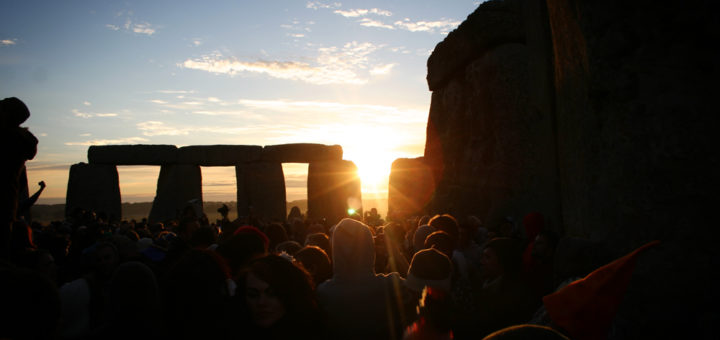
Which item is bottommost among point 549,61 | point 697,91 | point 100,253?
point 100,253

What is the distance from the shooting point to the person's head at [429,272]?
303 cm

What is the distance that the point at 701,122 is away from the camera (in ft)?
7.43

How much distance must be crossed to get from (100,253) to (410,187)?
58.5ft

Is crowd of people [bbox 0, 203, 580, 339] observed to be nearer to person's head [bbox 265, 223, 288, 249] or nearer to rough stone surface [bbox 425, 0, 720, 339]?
rough stone surface [bbox 425, 0, 720, 339]

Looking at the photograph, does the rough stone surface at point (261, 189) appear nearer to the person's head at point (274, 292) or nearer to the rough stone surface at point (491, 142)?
the rough stone surface at point (491, 142)

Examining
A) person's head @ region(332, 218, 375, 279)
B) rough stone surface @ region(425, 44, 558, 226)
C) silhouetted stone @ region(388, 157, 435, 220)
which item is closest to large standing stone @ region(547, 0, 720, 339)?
person's head @ region(332, 218, 375, 279)

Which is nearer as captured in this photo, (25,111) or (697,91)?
(697,91)

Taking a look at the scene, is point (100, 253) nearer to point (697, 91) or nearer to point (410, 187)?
point (697, 91)

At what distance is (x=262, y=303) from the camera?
234cm

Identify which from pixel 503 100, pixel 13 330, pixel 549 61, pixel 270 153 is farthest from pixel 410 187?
pixel 13 330

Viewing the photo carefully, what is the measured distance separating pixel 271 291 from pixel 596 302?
139cm

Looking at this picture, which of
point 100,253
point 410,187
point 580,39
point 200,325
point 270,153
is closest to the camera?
point 200,325

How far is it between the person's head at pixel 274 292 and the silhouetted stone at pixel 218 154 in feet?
56.0

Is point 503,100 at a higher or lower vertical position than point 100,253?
higher
